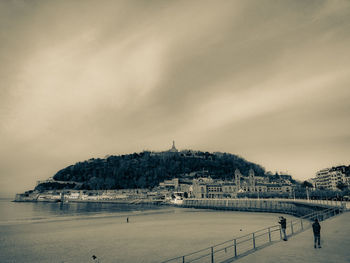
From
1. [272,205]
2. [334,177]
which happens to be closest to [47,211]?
[272,205]

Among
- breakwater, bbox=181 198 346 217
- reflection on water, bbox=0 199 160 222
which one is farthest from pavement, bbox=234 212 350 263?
reflection on water, bbox=0 199 160 222

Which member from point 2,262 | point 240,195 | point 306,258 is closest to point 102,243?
point 2,262

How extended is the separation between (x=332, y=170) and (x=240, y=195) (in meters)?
57.5

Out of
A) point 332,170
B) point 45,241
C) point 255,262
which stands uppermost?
point 332,170

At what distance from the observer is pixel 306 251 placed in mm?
13789

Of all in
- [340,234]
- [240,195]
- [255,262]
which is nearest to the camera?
[255,262]

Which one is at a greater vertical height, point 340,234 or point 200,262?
point 340,234

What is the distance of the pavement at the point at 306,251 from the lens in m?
12.3

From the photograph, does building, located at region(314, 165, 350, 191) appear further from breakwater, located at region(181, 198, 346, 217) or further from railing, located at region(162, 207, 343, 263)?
railing, located at region(162, 207, 343, 263)

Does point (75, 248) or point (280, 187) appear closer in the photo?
point (75, 248)

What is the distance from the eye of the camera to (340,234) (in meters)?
17.4

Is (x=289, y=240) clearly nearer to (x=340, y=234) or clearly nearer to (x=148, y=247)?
(x=340, y=234)

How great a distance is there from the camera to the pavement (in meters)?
12.3

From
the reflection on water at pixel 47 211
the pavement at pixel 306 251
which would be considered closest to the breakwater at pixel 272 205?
the pavement at pixel 306 251
